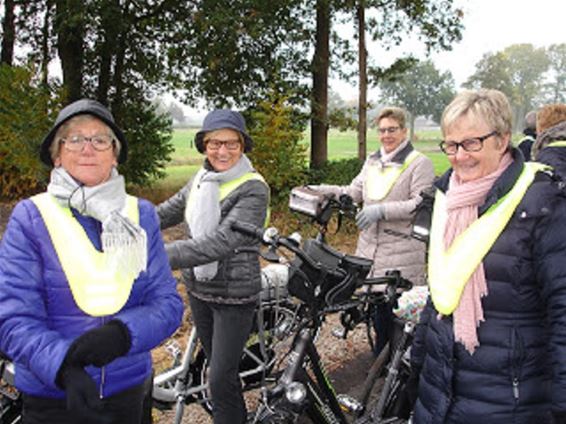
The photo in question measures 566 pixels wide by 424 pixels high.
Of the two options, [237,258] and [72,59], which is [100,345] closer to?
[237,258]

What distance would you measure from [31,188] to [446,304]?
14.0 meters

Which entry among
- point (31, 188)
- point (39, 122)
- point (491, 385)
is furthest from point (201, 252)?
point (31, 188)

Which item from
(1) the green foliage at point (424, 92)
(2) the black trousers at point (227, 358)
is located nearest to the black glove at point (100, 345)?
(2) the black trousers at point (227, 358)

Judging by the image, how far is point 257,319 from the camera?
3.98 m

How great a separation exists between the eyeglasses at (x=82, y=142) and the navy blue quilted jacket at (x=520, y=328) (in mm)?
1528

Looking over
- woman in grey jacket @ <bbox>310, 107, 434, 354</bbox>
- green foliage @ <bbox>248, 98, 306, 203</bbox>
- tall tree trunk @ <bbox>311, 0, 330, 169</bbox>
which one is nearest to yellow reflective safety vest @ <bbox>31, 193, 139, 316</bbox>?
woman in grey jacket @ <bbox>310, 107, 434, 354</bbox>

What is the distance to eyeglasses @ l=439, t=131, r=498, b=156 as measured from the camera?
2184mm

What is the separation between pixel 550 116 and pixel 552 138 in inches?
23.7

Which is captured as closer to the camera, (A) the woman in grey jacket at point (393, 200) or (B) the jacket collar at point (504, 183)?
(B) the jacket collar at point (504, 183)

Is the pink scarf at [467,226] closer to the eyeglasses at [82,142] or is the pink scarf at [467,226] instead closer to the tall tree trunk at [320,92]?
the eyeglasses at [82,142]

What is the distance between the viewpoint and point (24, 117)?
12477mm

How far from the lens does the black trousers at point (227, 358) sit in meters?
3.25

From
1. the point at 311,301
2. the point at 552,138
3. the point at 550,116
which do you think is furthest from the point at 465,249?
the point at 550,116

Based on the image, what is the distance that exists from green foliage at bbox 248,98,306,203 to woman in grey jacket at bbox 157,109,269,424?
334 inches
